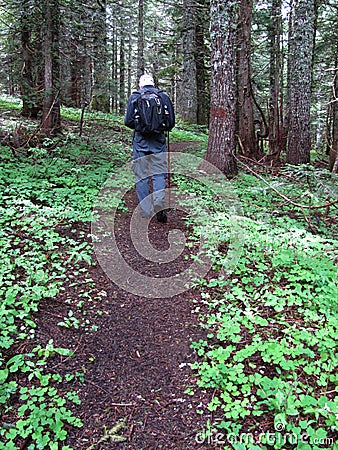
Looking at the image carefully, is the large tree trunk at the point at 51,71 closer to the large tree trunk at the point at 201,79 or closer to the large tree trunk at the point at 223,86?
the large tree trunk at the point at 223,86

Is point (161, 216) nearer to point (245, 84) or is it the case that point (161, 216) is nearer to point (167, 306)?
point (167, 306)

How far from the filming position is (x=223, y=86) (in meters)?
7.68

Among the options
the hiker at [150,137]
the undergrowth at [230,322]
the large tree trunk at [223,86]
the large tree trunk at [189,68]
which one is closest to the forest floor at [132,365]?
the undergrowth at [230,322]

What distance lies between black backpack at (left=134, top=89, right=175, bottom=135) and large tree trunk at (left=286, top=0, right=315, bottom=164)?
5.18m

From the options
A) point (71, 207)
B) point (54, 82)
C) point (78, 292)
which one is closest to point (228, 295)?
point (78, 292)

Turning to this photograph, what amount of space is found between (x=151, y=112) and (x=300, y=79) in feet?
18.1

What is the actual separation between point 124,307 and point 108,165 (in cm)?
481

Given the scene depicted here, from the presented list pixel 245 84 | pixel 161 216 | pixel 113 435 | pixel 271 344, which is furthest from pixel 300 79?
pixel 113 435

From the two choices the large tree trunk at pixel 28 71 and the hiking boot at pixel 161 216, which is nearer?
the hiking boot at pixel 161 216

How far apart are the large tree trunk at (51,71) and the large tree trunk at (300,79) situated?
580 cm

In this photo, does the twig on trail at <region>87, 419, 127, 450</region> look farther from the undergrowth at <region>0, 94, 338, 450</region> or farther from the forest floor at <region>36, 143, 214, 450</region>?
the undergrowth at <region>0, 94, 338, 450</region>

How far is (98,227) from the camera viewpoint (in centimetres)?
559

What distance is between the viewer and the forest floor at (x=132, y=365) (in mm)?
2689

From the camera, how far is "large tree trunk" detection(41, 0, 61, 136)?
27.2ft
